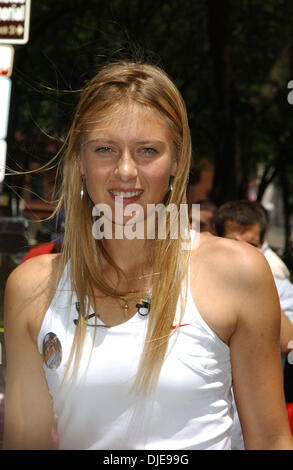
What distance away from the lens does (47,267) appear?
198 cm

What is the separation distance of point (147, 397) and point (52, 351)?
0.98 ft

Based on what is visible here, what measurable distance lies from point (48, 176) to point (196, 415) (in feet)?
4.11

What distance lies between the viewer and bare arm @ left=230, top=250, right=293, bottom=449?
1733 millimetres

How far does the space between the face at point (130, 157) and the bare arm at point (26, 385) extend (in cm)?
38

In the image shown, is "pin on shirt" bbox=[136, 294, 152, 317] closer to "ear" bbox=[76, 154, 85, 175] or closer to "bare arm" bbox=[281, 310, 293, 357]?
"ear" bbox=[76, 154, 85, 175]

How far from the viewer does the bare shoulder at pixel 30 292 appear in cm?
188

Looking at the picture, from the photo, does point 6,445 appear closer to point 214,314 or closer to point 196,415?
point 196,415

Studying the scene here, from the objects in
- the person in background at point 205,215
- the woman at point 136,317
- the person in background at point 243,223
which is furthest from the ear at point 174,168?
the person in background at point 205,215

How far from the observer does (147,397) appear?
1701 millimetres

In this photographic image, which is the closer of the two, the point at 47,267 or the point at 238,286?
the point at 238,286

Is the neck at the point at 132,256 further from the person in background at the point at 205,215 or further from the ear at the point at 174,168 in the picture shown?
the person in background at the point at 205,215

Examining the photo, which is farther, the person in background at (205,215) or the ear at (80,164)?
the person in background at (205,215)

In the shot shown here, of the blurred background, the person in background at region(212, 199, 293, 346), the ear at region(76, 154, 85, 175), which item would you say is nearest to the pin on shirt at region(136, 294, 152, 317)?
the ear at region(76, 154, 85, 175)

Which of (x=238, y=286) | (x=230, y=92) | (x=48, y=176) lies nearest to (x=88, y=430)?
(x=238, y=286)
